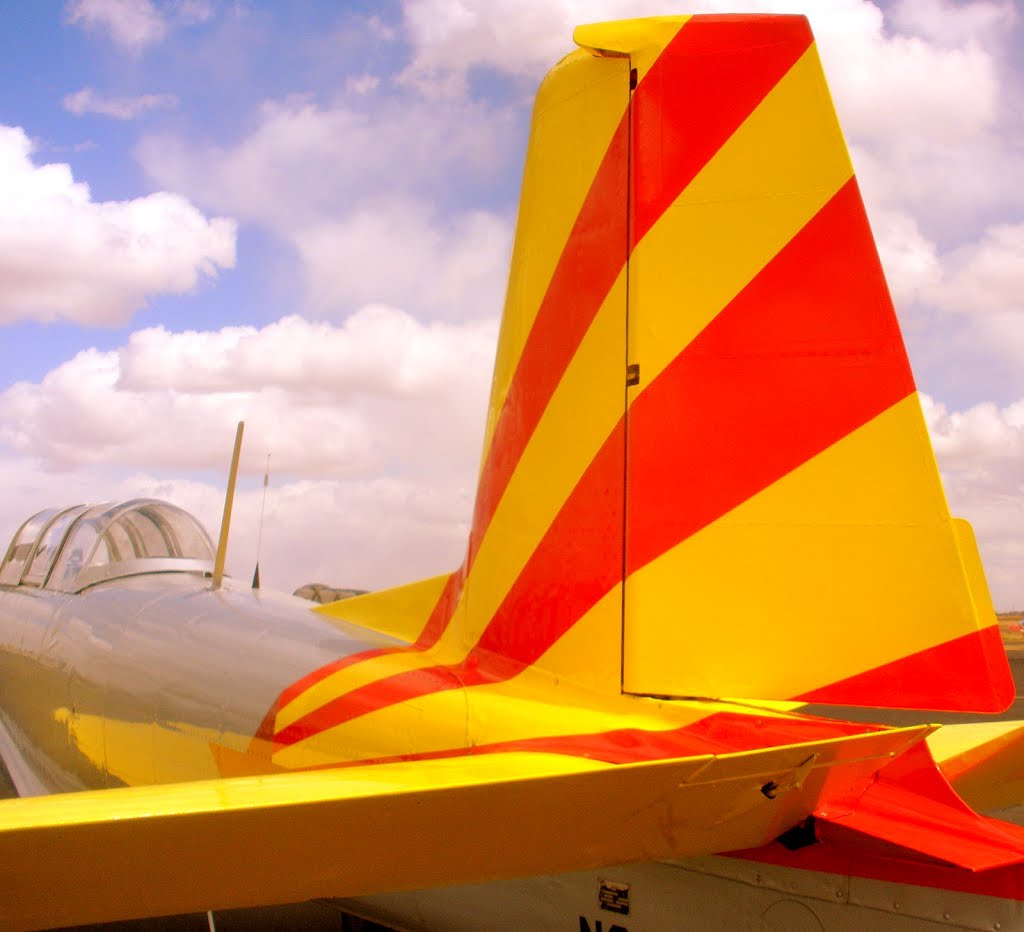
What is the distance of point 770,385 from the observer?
2.78 meters

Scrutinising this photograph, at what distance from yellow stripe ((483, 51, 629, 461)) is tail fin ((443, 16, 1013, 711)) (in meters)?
0.01

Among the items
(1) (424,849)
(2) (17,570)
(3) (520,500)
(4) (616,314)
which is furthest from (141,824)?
(2) (17,570)

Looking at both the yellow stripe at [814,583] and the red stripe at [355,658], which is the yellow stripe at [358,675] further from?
the yellow stripe at [814,583]

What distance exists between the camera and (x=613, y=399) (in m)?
3.01

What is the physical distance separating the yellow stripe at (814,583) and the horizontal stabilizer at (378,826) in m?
0.46

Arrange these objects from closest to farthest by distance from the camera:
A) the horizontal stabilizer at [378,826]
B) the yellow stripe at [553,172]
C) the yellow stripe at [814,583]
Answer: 1. the horizontal stabilizer at [378,826]
2. the yellow stripe at [814,583]
3. the yellow stripe at [553,172]

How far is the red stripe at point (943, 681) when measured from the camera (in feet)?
8.00

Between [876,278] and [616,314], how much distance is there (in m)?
0.83

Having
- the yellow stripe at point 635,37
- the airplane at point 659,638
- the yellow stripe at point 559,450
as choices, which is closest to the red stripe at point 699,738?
the airplane at point 659,638

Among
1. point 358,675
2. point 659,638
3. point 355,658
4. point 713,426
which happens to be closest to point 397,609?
point 355,658

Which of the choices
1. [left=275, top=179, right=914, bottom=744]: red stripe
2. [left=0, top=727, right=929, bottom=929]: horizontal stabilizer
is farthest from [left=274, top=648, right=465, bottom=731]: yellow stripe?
[left=0, top=727, right=929, bottom=929]: horizontal stabilizer

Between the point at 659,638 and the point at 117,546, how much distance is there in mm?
4283

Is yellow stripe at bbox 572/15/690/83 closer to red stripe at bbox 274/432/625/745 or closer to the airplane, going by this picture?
the airplane

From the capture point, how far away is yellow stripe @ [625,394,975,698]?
2.55m
